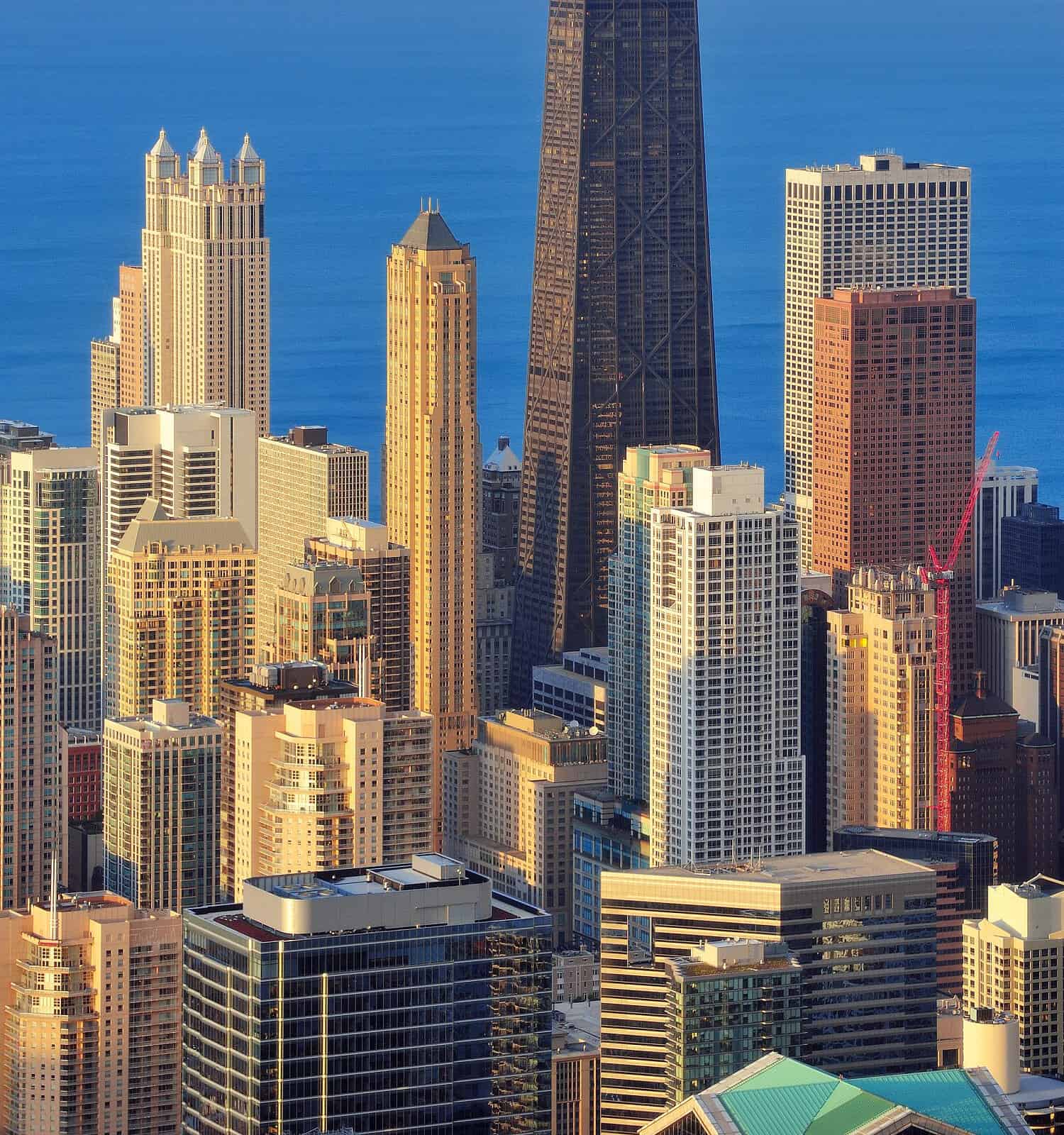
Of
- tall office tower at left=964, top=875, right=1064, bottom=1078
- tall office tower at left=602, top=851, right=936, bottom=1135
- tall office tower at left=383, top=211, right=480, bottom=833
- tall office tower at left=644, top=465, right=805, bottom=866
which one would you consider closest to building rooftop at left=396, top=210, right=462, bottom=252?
tall office tower at left=383, top=211, right=480, bottom=833

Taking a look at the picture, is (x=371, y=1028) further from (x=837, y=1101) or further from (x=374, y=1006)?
(x=837, y=1101)

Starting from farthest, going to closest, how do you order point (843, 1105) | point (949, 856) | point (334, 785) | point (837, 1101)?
point (949, 856) < point (334, 785) < point (837, 1101) < point (843, 1105)

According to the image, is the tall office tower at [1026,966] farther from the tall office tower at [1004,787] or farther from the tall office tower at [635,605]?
the tall office tower at [1004,787]

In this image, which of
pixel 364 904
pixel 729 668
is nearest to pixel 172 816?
pixel 729 668

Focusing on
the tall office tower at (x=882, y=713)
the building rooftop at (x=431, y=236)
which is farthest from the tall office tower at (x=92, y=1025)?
the building rooftop at (x=431, y=236)

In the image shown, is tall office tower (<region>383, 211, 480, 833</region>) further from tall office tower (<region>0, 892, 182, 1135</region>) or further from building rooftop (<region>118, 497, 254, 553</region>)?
tall office tower (<region>0, 892, 182, 1135</region>)

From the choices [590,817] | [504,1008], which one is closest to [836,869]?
[504,1008]

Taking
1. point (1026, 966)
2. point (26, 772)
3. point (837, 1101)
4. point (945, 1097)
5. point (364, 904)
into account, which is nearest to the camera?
point (837, 1101)
